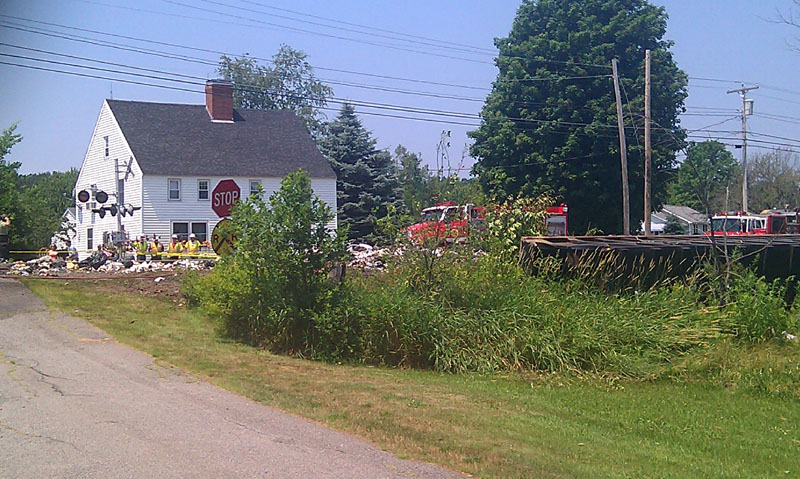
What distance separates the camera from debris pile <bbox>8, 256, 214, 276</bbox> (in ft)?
75.7

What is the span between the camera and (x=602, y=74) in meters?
42.3

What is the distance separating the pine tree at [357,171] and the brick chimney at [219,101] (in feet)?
20.1

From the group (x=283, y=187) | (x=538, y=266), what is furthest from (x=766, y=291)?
(x=283, y=187)

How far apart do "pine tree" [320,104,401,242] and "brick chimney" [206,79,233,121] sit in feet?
20.1

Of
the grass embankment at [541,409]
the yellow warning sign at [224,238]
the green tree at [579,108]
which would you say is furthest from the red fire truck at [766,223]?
the yellow warning sign at [224,238]

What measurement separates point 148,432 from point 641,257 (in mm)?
10695

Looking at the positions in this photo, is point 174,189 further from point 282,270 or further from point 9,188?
point 282,270

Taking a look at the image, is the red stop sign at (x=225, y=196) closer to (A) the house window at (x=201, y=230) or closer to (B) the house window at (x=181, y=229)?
(B) the house window at (x=181, y=229)

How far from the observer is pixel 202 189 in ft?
143

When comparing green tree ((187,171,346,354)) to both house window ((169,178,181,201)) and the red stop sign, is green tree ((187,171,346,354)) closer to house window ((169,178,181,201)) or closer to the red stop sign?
the red stop sign

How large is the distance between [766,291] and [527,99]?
98.4ft

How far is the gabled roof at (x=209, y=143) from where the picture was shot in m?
42.9

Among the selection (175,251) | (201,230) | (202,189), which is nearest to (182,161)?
(202,189)

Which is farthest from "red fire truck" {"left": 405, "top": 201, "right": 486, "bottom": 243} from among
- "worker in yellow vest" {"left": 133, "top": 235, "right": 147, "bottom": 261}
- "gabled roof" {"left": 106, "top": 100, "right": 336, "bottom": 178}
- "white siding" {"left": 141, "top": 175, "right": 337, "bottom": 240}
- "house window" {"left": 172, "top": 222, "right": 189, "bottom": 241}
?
Result: "house window" {"left": 172, "top": 222, "right": 189, "bottom": 241}
